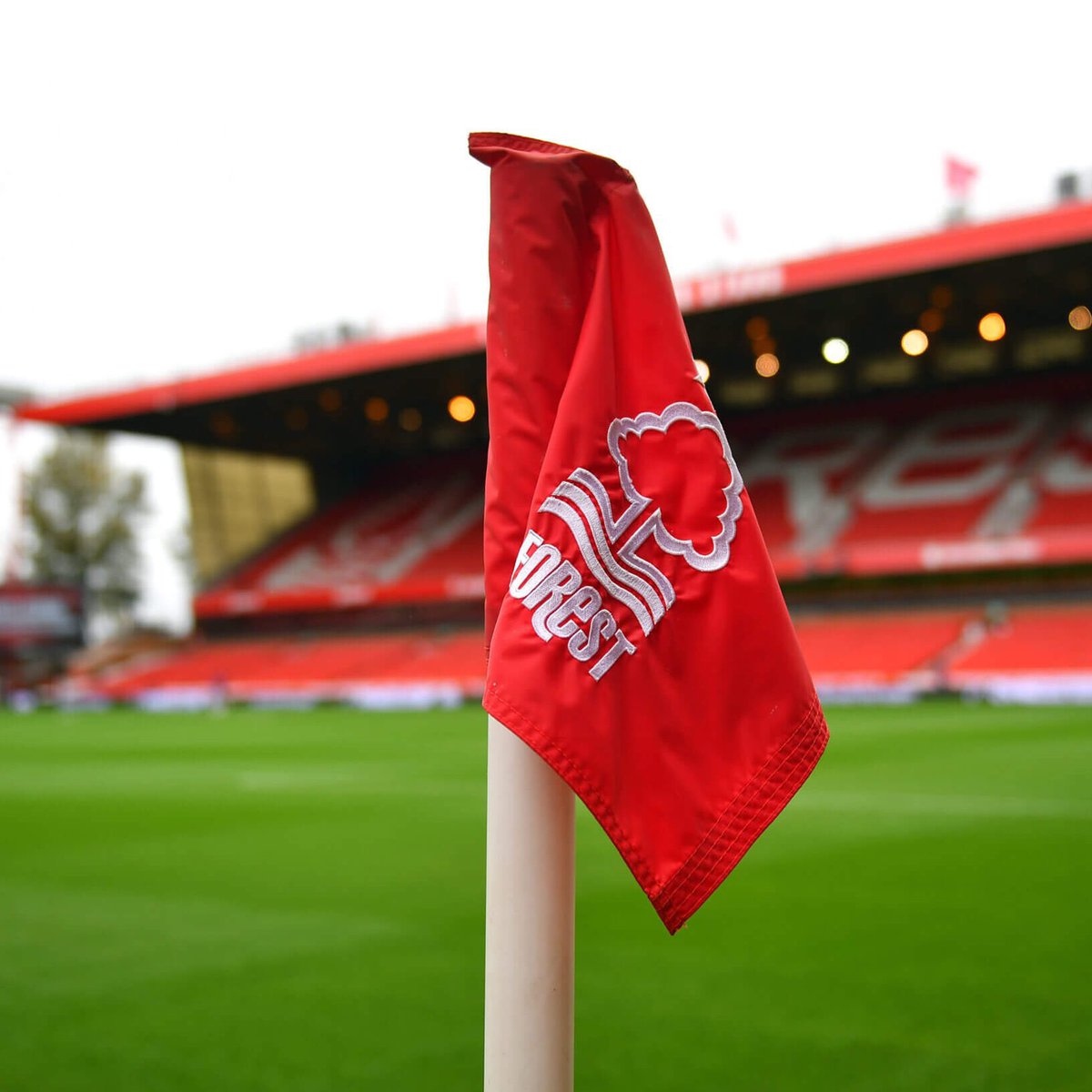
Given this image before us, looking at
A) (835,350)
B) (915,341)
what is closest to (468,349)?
(835,350)

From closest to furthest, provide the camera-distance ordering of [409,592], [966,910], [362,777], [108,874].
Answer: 1. [966,910]
2. [108,874]
3. [362,777]
4. [409,592]

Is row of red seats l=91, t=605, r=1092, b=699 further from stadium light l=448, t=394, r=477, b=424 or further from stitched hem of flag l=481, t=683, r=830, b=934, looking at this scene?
stitched hem of flag l=481, t=683, r=830, b=934

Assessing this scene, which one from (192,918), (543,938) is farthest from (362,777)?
(543,938)

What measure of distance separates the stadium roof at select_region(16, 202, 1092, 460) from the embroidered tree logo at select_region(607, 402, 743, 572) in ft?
61.1

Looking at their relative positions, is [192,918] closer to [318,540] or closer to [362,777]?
[362,777]

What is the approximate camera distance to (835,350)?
3216 cm

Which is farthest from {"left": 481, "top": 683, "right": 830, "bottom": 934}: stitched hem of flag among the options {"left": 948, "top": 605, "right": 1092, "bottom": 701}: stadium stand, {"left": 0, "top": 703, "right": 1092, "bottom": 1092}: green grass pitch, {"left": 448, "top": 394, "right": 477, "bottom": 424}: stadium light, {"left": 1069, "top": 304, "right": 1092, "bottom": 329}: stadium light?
{"left": 448, "top": 394, "right": 477, "bottom": 424}: stadium light

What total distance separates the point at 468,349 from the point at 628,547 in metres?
27.9

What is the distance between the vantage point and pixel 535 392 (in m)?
1.89

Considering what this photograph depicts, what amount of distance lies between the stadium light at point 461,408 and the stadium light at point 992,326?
1345cm

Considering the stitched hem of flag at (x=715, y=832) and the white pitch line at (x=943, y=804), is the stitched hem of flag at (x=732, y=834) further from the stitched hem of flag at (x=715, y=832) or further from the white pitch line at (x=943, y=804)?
the white pitch line at (x=943, y=804)

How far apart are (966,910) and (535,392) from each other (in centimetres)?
431

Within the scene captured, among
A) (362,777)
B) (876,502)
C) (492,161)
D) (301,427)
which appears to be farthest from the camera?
(301,427)

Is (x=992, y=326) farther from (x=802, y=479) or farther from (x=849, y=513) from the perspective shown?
(x=802, y=479)
